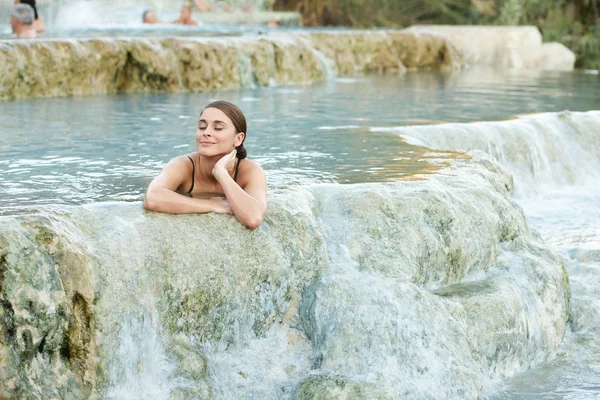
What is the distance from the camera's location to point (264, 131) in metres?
9.23

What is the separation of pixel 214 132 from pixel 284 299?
3.36 feet

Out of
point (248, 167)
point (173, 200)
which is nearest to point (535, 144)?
point (248, 167)

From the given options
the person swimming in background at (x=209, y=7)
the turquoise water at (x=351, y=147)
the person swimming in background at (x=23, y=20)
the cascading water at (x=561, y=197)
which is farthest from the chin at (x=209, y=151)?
the person swimming in background at (x=209, y=7)

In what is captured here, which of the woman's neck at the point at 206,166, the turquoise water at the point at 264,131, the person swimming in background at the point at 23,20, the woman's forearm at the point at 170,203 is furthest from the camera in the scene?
the person swimming in background at the point at 23,20

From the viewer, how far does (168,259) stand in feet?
16.0

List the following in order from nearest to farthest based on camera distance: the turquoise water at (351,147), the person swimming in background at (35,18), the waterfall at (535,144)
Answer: the turquoise water at (351,147), the waterfall at (535,144), the person swimming in background at (35,18)

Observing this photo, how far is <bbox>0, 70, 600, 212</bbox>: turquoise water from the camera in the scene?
→ 21.0ft

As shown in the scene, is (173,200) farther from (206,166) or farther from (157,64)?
(157,64)

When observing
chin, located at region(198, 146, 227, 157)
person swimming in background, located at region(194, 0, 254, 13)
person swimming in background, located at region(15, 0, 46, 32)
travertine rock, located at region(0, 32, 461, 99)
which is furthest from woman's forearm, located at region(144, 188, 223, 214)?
person swimming in background, located at region(194, 0, 254, 13)

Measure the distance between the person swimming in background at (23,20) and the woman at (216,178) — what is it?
29.6 feet

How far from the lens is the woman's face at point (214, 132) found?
5.28 metres

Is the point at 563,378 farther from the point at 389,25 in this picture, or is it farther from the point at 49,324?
the point at 389,25

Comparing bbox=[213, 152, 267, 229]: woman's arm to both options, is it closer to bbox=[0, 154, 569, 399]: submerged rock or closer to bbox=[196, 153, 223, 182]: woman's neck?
bbox=[0, 154, 569, 399]: submerged rock

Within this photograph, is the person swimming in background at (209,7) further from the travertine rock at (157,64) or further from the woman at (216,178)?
the woman at (216,178)
